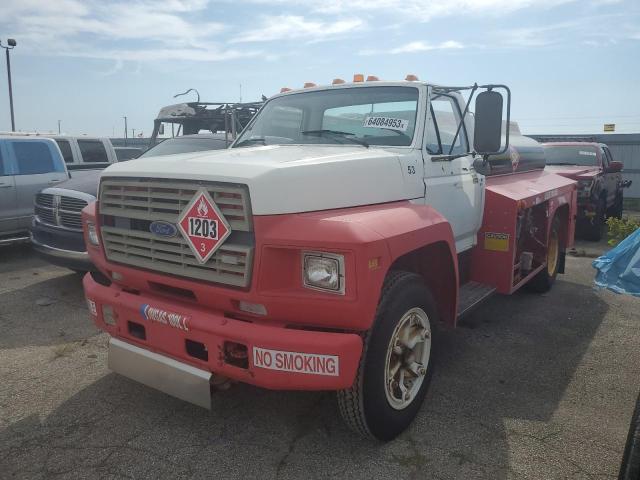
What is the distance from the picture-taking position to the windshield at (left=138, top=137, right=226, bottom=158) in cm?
777

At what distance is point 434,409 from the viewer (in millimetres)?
3490

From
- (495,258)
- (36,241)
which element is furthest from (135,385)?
(36,241)

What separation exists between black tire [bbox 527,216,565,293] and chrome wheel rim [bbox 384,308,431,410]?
10.9 feet

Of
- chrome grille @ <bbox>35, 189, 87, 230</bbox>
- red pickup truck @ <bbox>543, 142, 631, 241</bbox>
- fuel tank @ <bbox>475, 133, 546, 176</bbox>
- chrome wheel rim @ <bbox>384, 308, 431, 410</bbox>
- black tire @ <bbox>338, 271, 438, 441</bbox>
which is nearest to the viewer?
black tire @ <bbox>338, 271, 438, 441</bbox>

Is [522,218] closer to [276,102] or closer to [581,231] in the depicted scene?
[276,102]

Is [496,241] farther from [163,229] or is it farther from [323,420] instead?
[163,229]

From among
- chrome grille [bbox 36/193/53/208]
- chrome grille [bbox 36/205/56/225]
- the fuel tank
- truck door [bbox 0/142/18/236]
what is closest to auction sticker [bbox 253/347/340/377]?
the fuel tank

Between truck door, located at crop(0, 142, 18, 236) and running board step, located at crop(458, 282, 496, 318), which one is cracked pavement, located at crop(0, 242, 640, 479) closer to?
running board step, located at crop(458, 282, 496, 318)

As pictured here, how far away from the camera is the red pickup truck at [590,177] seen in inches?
390

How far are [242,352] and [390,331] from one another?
824 mm

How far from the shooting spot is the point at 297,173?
9.12 feet

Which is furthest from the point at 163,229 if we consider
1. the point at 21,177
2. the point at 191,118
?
the point at 191,118

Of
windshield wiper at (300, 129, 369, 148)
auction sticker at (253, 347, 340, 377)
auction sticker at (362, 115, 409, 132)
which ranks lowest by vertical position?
auction sticker at (253, 347, 340, 377)

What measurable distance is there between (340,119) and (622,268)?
7.93 feet
